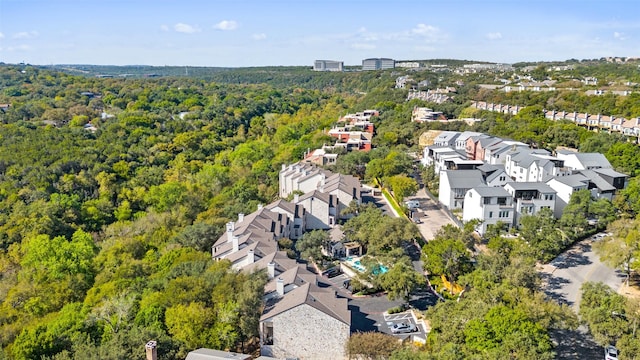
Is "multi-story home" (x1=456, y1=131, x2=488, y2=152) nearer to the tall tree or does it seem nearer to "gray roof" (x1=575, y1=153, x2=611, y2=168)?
"gray roof" (x1=575, y1=153, x2=611, y2=168)

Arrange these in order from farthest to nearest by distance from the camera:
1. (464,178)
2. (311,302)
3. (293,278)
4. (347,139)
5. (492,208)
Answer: (347,139), (464,178), (492,208), (293,278), (311,302)

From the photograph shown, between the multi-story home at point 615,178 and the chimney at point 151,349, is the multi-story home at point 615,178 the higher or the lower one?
the higher one

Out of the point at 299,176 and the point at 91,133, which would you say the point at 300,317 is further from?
the point at 91,133

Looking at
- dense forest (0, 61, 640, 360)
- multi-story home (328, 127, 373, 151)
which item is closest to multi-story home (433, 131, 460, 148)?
dense forest (0, 61, 640, 360)

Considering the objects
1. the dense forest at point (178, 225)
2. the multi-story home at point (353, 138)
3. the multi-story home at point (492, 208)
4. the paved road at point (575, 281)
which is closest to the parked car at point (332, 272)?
the dense forest at point (178, 225)

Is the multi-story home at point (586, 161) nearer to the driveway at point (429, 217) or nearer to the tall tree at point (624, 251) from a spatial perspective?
the tall tree at point (624, 251)

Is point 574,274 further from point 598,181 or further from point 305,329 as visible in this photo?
point 305,329

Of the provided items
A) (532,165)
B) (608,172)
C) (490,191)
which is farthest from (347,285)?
(608,172)
